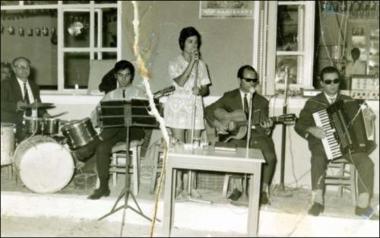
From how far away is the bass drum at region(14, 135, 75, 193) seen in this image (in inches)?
226

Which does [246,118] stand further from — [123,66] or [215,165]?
[123,66]

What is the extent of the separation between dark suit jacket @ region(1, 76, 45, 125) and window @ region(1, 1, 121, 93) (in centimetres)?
71

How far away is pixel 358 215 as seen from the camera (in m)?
5.45

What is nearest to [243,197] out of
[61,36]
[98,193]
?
[98,193]

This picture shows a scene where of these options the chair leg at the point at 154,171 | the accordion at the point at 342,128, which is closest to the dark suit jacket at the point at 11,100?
the chair leg at the point at 154,171

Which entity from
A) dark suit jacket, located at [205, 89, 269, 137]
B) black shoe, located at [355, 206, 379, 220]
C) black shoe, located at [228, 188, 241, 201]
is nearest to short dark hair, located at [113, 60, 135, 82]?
dark suit jacket, located at [205, 89, 269, 137]

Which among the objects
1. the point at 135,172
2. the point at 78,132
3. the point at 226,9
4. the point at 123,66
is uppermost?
the point at 226,9

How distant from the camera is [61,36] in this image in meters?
7.14

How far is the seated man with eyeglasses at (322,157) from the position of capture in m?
5.45

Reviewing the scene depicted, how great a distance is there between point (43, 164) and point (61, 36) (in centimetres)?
217

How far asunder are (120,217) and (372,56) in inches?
360

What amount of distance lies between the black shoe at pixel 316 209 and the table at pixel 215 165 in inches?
33.3

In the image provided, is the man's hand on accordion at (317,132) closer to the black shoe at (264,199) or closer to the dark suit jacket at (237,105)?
the dark suit jacket at (237,105)

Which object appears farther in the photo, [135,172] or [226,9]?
[226,9]
